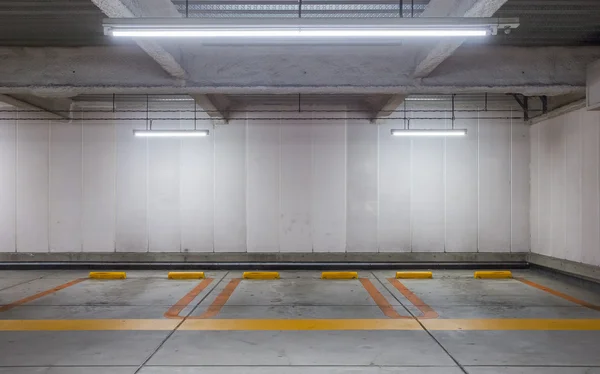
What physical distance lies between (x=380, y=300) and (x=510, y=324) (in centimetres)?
236

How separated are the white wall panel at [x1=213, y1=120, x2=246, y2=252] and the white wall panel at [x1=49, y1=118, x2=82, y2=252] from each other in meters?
3.83

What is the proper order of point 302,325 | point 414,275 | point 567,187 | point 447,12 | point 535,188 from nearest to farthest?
point 447,12, point 302,325, point 567,187, point 414,275, point 535,188

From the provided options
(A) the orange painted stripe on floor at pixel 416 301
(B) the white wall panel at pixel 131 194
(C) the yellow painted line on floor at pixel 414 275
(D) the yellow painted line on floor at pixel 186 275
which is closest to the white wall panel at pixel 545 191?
(C) the yellow painted line on floor at pixel 414 275

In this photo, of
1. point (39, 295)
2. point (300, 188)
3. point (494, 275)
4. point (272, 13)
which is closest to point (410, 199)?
point (494, 275)

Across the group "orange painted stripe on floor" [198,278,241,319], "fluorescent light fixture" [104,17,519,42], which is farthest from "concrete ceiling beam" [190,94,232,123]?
"fluorescent light fixture" [104,17,519,42]

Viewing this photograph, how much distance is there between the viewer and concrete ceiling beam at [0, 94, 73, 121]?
1046 cm

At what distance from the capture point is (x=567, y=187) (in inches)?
416

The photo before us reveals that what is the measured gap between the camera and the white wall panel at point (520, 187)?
12.4 m

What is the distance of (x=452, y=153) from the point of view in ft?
41.0

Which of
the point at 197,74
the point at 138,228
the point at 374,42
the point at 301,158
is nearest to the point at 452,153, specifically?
the point at 301,158

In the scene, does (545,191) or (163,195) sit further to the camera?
(163,195)

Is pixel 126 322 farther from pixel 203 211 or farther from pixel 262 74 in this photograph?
pixel 203 211

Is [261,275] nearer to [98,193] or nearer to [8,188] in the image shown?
[98,193]

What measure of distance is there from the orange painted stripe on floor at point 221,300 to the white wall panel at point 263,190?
1936 mm
